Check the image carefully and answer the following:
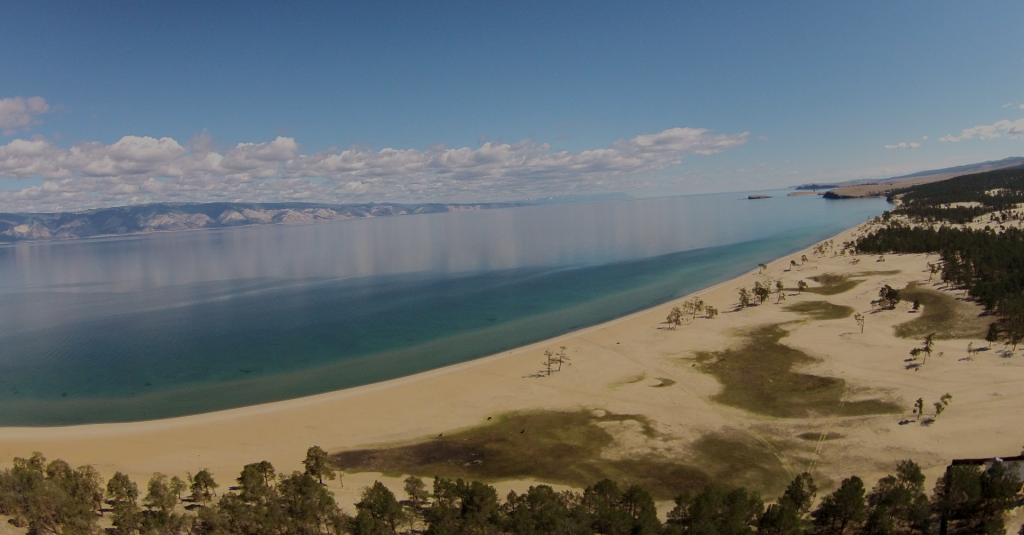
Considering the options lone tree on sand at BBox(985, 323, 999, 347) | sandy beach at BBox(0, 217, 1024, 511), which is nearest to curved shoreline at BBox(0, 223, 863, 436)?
sandy beach at BBox(0, 217, 1024, 511)

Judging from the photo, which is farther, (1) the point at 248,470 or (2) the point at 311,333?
(2) the point at 311,333

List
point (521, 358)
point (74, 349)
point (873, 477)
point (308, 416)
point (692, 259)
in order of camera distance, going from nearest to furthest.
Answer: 1. point (873, 477)
2. point (308, 416)
3. point (521, 358)
4. point (74, 349)
5. point (692, 259)

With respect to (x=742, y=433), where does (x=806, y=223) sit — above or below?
above

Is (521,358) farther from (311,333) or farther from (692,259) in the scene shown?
(692,259)

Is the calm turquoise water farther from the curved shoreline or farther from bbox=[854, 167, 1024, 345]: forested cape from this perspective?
bbox=[854, 167, 1024, 345]: forested cape

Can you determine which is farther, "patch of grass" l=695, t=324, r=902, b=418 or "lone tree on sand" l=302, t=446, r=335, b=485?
"patch of grass" l=695, t=324, r=902, b=418

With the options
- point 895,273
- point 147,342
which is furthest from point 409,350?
point 895,273

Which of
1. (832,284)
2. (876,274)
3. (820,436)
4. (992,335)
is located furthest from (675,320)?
(876,274)

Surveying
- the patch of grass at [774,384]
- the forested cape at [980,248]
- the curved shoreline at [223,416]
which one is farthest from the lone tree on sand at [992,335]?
the curved shoreline at [223,416]
